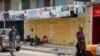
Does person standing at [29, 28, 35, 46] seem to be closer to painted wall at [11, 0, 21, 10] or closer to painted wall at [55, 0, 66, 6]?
painted wall at [55, 0, 66, 6]

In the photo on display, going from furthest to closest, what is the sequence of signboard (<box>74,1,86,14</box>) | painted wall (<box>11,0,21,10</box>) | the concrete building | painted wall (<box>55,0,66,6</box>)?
1. painted wall (<box>11,0,21,10</box>)
2. the concrete building
3. painted wall (<box>55,0,66,6</box>)
4. signboard (<box>74,1,86,14</box>)

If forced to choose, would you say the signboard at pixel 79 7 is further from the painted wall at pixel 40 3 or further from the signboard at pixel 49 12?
the painted wall at pixel 40 3

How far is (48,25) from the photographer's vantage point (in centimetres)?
3694

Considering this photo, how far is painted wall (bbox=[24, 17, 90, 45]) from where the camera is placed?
1284 inches

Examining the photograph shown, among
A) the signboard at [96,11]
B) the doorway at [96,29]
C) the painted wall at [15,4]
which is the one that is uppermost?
the painted wall at [15,4]

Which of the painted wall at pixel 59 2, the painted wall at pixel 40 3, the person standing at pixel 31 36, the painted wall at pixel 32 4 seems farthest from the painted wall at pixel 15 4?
the painted wall at pixel 59 2

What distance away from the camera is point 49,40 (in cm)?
3659

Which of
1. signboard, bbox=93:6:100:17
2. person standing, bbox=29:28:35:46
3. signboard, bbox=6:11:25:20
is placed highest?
signboard, bbox=93:6:100:17

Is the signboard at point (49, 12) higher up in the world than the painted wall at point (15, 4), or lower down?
lower down

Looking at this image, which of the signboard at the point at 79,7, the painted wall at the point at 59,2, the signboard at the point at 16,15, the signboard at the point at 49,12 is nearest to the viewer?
the signboard at the point at 79,7

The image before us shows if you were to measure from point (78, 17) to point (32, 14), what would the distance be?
262 inches

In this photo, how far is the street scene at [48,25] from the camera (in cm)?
2852

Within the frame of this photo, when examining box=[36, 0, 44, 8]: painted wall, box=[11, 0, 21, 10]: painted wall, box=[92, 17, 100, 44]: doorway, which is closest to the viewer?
box=[92, 17, 100, 44]: doorway

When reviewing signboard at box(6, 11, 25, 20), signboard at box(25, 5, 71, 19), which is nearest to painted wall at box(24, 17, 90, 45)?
signboard at box(25, 5, 71, 19)
